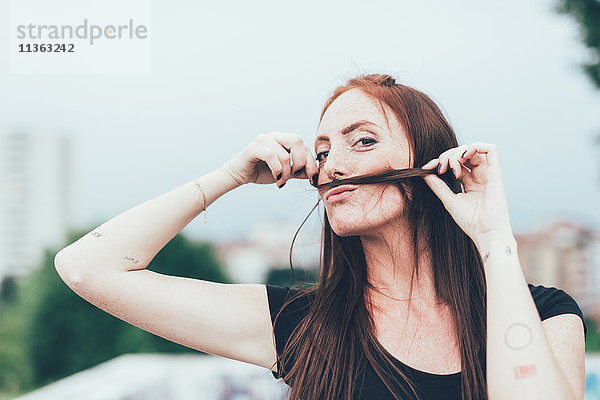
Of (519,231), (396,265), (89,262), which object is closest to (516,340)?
(396,265)

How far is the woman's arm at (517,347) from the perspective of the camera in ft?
3.61

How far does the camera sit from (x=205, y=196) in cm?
148

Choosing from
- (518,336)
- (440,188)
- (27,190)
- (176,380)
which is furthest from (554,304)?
(27,190)

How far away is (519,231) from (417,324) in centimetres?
508

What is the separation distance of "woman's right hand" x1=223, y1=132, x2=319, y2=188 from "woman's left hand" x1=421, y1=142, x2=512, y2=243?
313 millimetres

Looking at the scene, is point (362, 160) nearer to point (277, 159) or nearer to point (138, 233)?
point (277, 159)

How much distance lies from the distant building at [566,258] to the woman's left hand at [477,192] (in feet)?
17.0

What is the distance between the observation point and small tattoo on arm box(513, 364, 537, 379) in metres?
1.11

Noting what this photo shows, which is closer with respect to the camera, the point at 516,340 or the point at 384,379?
the point at 516,340

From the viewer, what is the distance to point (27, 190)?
10.6 metres

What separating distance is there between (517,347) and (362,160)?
21.9 inches

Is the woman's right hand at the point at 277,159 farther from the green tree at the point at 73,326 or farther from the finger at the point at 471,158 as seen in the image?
the green tree at the point at 73,326

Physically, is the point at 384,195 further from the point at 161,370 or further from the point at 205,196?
the point at 161,370

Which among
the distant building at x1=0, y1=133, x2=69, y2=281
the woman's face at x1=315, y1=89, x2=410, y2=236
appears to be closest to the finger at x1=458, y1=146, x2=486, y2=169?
the woman's face at x1=315, y1=89, x2=410, y2=236
